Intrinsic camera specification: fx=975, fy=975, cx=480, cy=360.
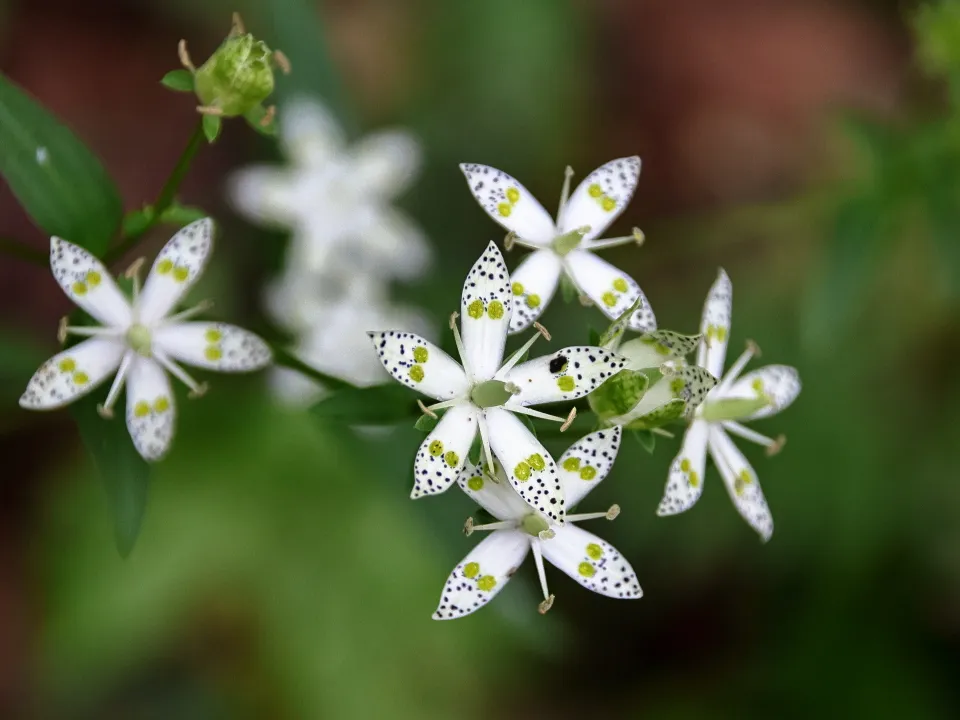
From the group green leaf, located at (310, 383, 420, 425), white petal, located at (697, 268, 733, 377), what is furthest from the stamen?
white petal, located at (697, 268, 733, 377)

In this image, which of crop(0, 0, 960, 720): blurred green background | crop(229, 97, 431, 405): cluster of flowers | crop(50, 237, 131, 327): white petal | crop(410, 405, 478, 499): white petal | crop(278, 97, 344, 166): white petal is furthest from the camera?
crop(0, 0, 960, 720): blurred green background

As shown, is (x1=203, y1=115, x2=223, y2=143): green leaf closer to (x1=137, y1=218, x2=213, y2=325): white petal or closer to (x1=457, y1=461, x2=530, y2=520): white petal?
(x1=137, y1=218, x2=213, y2=325): white petal

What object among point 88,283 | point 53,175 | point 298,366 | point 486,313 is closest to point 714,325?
point 486,313

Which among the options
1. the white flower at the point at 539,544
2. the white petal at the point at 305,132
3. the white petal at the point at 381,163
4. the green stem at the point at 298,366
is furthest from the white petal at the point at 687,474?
the white petal at the point at 305,132

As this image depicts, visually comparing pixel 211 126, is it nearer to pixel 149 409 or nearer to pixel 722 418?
pixel 149 409

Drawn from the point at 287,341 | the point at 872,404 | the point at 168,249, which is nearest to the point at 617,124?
the point at 872,404
